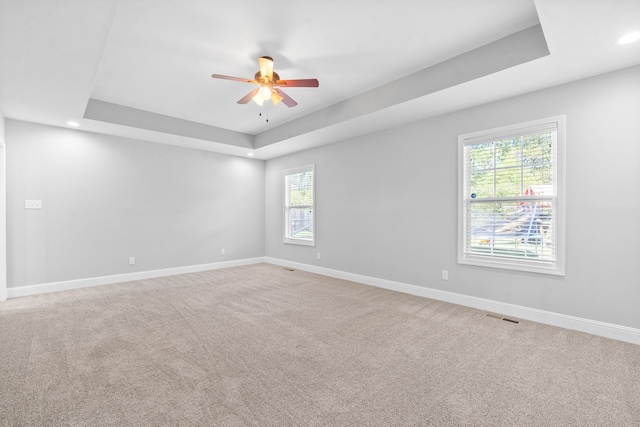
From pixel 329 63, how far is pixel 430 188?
→ 2.15 m

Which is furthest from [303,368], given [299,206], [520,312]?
[299,206]

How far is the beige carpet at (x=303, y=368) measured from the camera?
1.76m

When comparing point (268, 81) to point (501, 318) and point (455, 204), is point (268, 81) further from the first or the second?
point (501, 318)

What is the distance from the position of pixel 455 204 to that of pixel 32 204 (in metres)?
6.06

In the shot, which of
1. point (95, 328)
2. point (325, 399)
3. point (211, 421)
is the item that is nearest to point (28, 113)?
point (95, 328)

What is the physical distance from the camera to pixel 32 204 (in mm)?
4375

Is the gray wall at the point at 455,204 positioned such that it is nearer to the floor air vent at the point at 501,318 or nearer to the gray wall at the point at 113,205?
the floor air vent at the point at 501,318

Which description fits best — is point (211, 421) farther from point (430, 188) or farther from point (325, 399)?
point (430, 188)

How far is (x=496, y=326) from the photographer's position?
3105 mm

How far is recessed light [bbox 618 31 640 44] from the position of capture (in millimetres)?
2266

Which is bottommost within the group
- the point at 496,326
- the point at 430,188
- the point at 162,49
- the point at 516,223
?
the point at 496,326

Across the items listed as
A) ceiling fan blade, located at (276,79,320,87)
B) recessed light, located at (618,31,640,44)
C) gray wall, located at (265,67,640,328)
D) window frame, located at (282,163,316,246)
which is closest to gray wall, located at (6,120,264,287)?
window frame, located at (282,163,316,246)

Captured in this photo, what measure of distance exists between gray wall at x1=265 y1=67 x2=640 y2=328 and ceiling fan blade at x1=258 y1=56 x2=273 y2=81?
2.28 m

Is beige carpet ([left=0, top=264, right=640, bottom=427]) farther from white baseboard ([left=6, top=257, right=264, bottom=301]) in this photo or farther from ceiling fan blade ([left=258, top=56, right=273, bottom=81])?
ceiling fan blade ([left=258, top=56, right=273, bottom=81])
